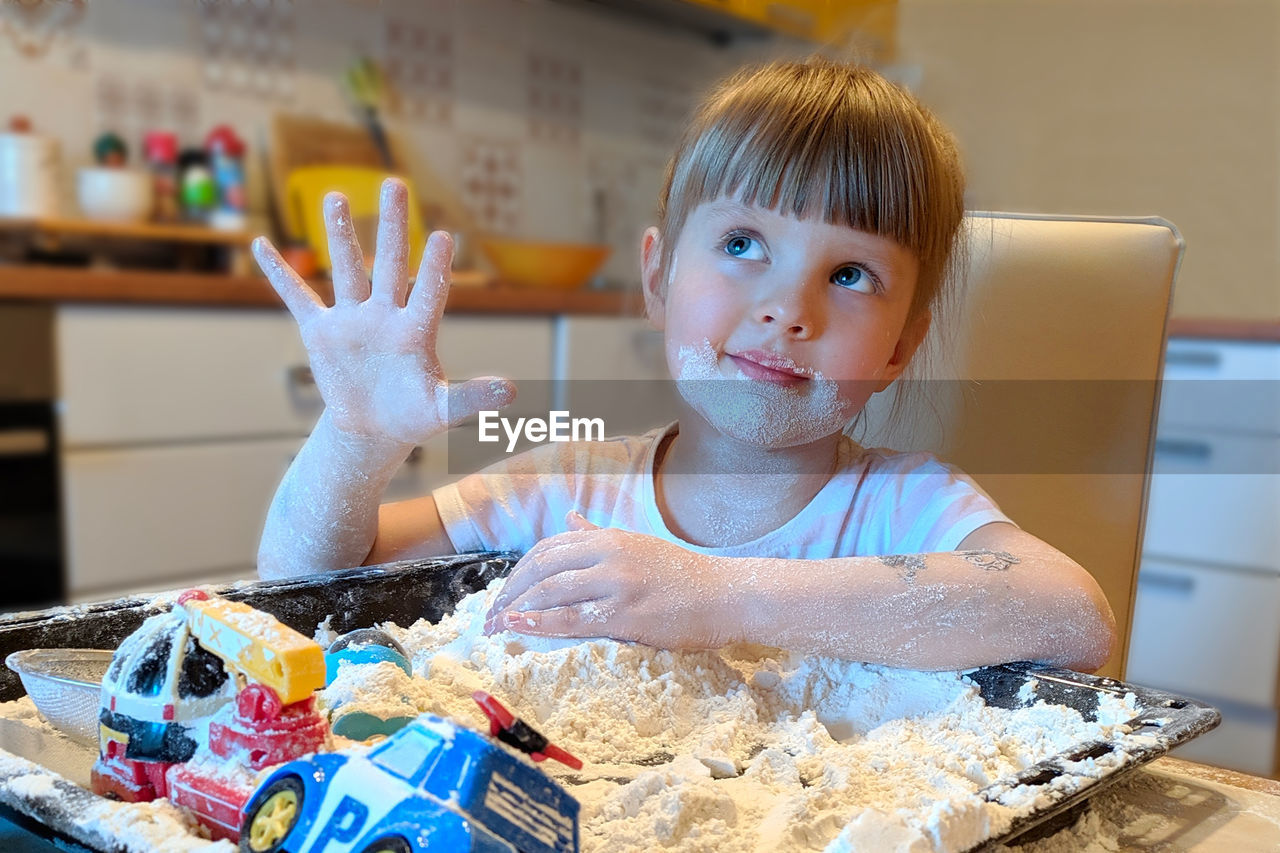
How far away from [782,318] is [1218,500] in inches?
56.1

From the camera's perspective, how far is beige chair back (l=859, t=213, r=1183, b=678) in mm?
809

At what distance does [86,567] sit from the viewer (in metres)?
1.56

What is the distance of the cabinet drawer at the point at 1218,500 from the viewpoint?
1.76 metres

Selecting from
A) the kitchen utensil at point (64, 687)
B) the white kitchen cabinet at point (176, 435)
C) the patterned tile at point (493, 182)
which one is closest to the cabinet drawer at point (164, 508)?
the white kitchen cabinet at point (176, 435)

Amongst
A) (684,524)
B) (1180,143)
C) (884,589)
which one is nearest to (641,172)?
(1180,143)

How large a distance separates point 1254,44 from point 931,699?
241cm

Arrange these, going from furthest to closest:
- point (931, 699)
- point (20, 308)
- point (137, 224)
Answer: point (137, 224), point (20, 308), point (931, 699)

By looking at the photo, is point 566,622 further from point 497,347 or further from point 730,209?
point 497,347

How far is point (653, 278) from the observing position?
33.0 inches

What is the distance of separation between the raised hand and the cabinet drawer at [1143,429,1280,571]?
150 cm

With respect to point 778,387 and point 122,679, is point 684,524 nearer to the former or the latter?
point 778,387

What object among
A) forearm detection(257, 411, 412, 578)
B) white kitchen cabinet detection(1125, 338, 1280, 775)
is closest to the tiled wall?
white kitchen cabinet detection(1125, 338, 1280, 775)

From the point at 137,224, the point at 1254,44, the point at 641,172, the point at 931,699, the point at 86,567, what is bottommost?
the point at 86,567

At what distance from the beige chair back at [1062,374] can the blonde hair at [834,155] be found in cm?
10
